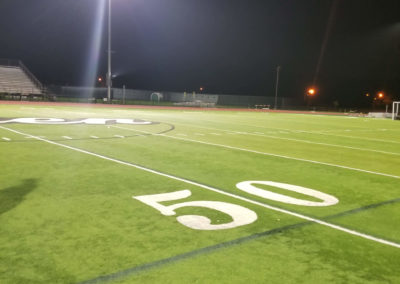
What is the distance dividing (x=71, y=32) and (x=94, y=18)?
4.80 meters

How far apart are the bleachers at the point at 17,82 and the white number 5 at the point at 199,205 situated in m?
43.2

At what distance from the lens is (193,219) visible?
419 cm

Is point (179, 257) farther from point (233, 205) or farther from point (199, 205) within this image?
point (233, 205)

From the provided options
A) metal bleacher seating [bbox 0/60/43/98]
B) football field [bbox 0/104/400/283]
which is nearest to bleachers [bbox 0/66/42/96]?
metal bleacher seating [bbox 0/60/43/98]

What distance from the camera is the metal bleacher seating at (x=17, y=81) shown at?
45384 millimetres

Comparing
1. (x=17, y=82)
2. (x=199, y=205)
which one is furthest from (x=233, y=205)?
(x=17, y=82)

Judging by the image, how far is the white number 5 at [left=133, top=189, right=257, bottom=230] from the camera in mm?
4031

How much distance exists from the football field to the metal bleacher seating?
41.0 metres

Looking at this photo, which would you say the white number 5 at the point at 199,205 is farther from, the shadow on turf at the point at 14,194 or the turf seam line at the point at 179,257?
the shadow on turf at the point at 14,194

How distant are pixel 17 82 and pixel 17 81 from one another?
0.84ft

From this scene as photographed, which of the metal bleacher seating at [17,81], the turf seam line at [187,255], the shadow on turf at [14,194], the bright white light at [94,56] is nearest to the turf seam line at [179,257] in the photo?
the turf seam line at [187,255]

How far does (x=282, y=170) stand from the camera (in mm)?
7164

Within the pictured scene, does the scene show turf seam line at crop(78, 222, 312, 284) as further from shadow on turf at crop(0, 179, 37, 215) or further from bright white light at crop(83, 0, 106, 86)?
bright white light at crop(83, 0, 106, 86)

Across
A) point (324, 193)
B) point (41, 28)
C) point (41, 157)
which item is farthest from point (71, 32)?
point (324, 193)
